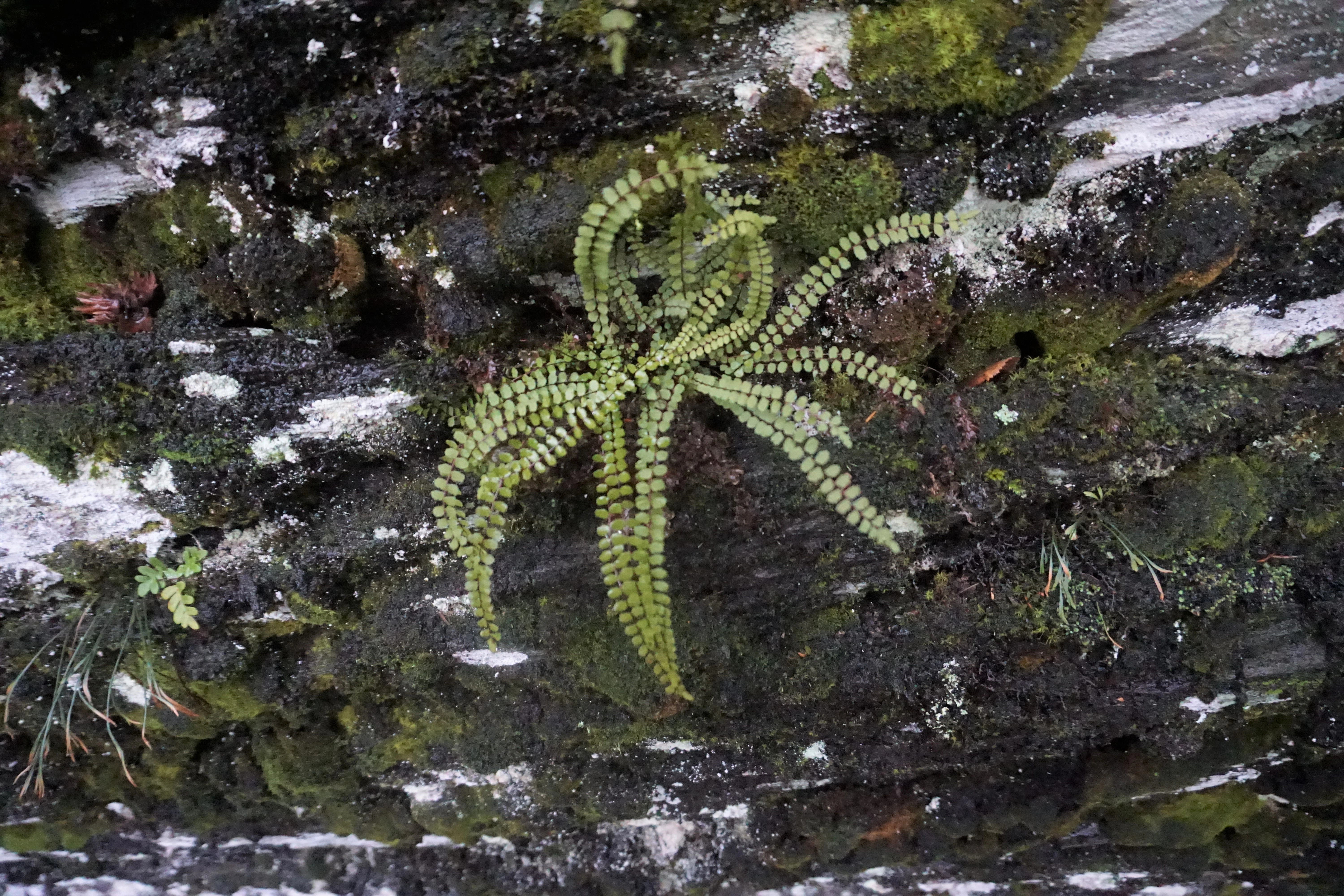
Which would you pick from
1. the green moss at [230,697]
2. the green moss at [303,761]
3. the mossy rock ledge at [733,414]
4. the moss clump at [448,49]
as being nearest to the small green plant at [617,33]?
the mossy rock ledge at [733,414]

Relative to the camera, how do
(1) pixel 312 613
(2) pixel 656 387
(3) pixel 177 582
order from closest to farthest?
1. (2) pixel 656 387
2. (3) pixel 177 582
3. (1) pixel 312 613

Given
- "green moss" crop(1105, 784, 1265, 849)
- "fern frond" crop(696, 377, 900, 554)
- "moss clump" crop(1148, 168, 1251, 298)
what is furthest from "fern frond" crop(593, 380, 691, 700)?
"green moss" crop(1105, 784, 1265, 849)

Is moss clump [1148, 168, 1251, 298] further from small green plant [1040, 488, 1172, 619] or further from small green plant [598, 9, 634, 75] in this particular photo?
small green plant [598, 9, 634, 75]

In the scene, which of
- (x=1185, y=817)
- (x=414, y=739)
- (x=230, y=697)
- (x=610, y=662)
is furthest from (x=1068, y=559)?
(x=230, y=697)

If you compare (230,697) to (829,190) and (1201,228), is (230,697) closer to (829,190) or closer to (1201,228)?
(829,190)

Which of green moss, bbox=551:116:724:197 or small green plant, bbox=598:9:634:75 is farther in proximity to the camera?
green moss, bbox=551:116:724:197

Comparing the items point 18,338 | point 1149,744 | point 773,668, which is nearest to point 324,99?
point 18,338

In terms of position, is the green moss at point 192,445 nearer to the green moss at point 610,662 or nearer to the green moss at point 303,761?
the green moss at point 610,662
